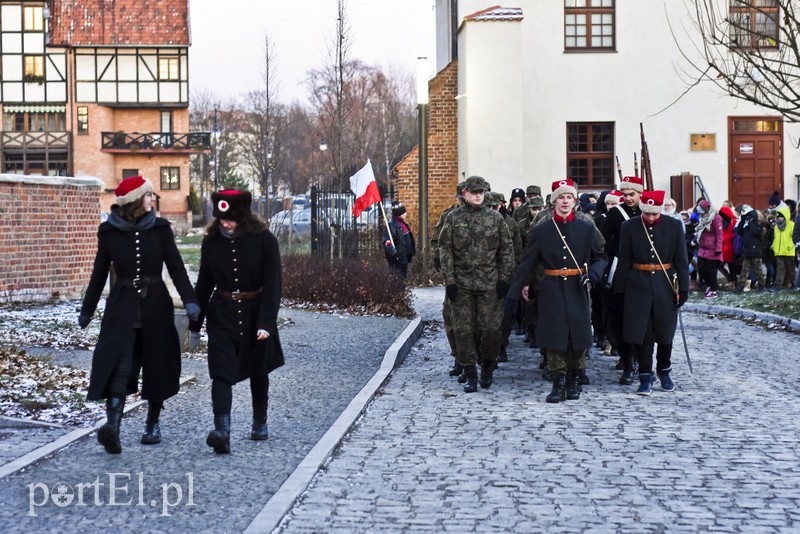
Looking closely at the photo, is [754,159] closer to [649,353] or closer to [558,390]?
[649,353]

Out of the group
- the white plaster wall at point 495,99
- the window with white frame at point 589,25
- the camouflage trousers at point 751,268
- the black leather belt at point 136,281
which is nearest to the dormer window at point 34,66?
the white plaster wall at point 495,99

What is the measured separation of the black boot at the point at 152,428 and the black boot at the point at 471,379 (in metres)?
3.61

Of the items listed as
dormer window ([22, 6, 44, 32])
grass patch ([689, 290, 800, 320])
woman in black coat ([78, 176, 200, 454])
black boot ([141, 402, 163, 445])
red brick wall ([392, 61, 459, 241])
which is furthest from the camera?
dormer window ([22, 6, 44, 32])

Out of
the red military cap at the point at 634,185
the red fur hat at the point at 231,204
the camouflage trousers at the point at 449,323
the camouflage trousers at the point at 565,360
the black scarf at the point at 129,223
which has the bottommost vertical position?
the camouflage trousers at the point at 565,360

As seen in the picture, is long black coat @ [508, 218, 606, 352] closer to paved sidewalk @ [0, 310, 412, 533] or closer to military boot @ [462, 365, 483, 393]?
military boot @ [462, 365, 483, 393]

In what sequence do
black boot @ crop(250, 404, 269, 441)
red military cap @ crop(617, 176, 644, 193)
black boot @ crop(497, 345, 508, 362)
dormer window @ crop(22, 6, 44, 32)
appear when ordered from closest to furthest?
black boot @ crop(250, 404, 269, 441) → red military cap @ crop(617, 176, 644, 193) → black boot @ crop(497, 345, 508, 362) → dormer window @ crop(22, 6, 44, 32)

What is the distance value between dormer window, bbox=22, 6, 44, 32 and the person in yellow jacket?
173 ft

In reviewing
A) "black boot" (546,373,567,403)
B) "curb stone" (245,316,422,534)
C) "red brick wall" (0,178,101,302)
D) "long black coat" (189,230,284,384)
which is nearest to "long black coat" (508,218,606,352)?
"black boot" (546,373,567,403)

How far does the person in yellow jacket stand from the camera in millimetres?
23297

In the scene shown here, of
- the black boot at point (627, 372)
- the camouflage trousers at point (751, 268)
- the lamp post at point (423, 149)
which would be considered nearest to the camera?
the black boot at point (627, 372)

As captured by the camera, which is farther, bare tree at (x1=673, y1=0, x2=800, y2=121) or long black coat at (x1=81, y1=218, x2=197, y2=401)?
bare tree at (x1=673, y1=0, x2=800, y2=121)

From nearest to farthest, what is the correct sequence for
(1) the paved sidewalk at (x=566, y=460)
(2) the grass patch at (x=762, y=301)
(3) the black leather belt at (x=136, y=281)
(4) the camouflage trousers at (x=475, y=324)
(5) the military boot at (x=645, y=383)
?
(1) the paved sidewalk at (x=566, y=460), (3) the black leather belt at (x=136, y=281), (5) the military boot at (x=645, y=383), (4) the camouflage trousers at (x=475, y=324), (2) the grass patch at (x=762, y=301)

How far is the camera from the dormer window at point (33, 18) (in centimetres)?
6688

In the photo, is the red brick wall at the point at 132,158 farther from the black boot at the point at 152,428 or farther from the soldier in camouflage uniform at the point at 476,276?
the black boot at the point at 152,428
